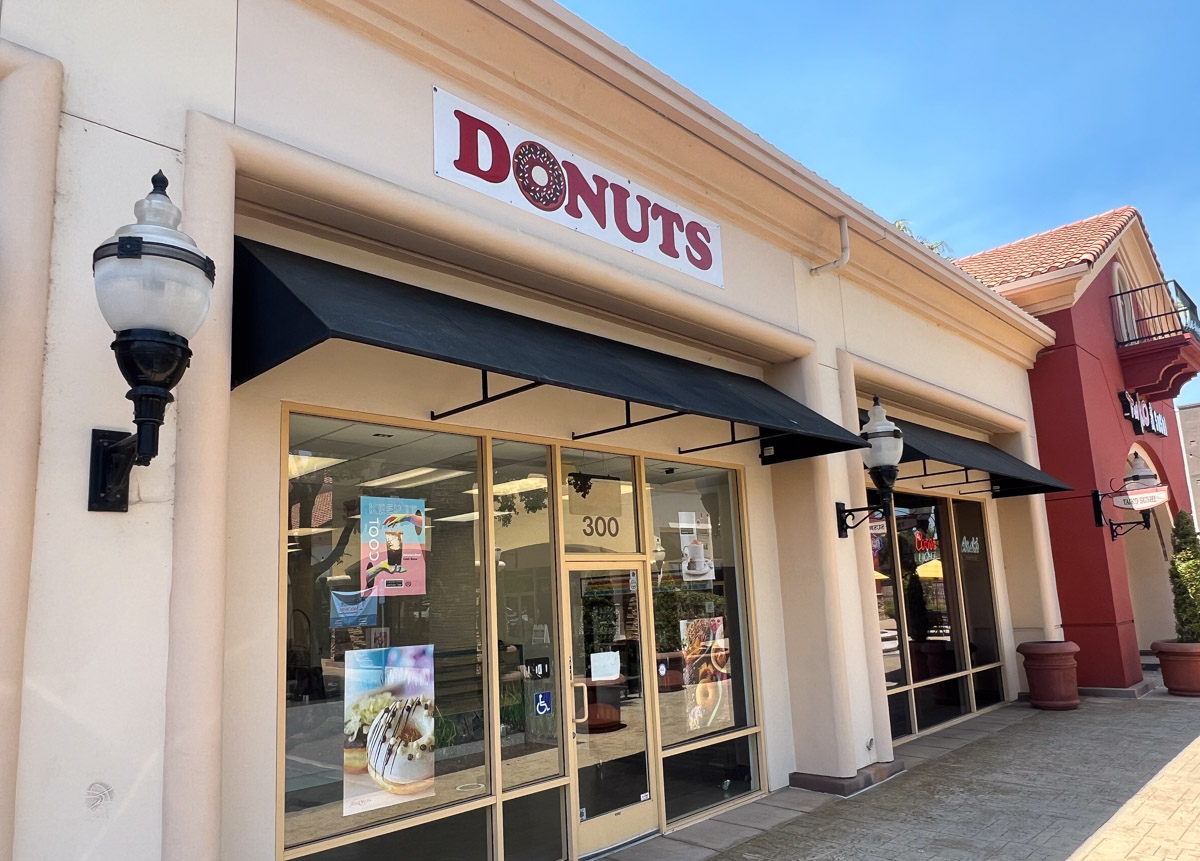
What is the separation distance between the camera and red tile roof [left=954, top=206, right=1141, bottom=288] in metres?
13.1

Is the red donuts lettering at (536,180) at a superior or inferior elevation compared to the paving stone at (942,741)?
superior

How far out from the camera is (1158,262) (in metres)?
17.5

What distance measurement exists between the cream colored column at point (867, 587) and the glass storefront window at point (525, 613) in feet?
11.4

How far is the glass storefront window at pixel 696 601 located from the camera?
696 cm

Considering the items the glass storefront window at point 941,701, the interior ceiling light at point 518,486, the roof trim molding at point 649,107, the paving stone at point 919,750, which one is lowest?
the paving stone at point 919,750

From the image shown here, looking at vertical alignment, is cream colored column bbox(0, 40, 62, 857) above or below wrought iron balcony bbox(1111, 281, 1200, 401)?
below

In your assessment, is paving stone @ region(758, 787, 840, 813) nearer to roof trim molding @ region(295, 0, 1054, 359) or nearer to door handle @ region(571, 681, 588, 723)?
door handle @ region(571, 681, 588, 723)

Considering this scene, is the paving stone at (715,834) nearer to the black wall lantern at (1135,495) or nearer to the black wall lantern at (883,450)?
the black wall lantern at (883,450)

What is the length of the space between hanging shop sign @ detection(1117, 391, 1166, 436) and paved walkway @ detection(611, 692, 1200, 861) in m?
6.65

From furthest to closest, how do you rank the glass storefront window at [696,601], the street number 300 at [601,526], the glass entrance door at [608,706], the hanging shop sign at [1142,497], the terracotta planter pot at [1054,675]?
the hanging shop sign at [1142,497] < the terracotta planter pot at [1054,675] < the glass storefront window at [696,601] < the street number 300 at [601,526] < the glass entrance door at [608,706]

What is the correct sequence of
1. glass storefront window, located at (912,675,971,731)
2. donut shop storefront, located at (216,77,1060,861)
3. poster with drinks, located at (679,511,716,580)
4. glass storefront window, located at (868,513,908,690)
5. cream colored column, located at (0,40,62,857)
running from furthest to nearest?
glass storefront window, located at (912,675,971,731)
glass storefront window, located at (868,513,908,690)
poster with drinks, located at (679,511,716,580)
donut shop storefront, located at (216,77,1060,861)
cream colored column, located at (0,40,62,857)

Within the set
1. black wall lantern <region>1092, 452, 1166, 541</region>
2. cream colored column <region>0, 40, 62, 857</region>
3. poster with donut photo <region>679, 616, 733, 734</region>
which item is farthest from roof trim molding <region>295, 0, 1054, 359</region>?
black wall lantern <region>1092, 452, 1166, 541</region>

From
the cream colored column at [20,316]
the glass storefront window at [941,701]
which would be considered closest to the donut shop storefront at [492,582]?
the cream colored column at [20,316]

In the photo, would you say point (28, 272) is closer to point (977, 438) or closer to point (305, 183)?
point (305, 183)
